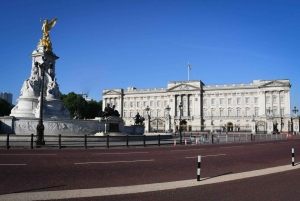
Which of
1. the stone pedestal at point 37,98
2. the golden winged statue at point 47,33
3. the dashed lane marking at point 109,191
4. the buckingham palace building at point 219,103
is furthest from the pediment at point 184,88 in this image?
the dashed lane marking at point 109,191

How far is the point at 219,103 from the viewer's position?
378 feet

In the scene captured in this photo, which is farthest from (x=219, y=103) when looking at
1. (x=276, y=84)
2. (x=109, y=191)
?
(x=109, y=191)

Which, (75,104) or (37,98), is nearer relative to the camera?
(37,98)

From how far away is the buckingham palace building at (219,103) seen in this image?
345 ft

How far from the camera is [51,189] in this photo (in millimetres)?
7746

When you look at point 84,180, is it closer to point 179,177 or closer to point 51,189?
point 51,189

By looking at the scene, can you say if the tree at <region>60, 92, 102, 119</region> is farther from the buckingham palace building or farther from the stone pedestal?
the stone pedestal

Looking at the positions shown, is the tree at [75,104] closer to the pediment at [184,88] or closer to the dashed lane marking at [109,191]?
the pediment at [184,88]

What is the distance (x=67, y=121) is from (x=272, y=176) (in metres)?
26.3

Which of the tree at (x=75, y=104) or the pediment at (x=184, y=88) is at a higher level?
the pediment at (x=184, y=88)

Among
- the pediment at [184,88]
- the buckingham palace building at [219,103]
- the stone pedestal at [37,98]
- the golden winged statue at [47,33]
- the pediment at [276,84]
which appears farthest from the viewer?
the pediment at [184,88]

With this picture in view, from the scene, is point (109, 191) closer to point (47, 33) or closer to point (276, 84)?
point (47, 33)

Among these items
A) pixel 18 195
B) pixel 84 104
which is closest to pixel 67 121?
pixel 18 195

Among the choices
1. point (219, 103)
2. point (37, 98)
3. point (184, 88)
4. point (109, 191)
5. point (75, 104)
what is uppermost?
point (184, 88)
